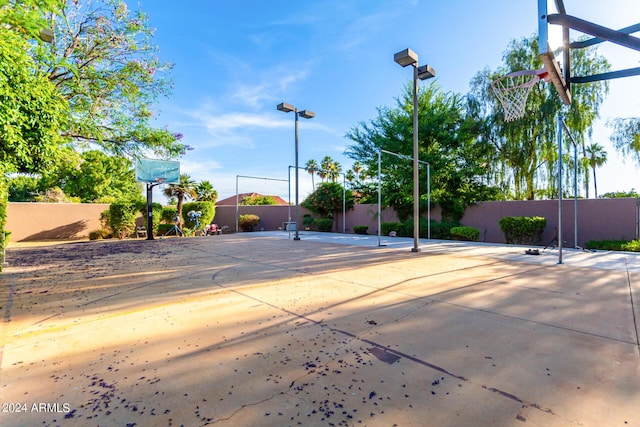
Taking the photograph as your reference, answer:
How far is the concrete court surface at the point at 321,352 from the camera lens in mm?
1565

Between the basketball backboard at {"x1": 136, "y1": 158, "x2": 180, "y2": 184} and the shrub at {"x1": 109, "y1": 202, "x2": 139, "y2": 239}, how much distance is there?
6.05 ft

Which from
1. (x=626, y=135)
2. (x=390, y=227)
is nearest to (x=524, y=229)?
(x=390, y=227)

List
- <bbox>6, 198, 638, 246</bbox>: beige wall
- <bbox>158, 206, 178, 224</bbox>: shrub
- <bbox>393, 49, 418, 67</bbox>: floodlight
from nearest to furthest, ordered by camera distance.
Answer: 1. <bbox>393, 49, 418, 67</bbox>: floodlight
2. <bbox>6, 198, 638, 246</bbox>: beige wall
3. <bbox>158, 206, 178, 224</bbox>: shrub

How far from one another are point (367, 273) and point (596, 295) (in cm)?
297

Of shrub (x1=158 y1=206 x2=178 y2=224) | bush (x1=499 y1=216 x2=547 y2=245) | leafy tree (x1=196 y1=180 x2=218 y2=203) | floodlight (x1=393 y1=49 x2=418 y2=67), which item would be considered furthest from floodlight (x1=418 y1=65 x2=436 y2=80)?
leafy tree (x1=196 y1=180 x2=218 y2=203)

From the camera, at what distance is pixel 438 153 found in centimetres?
1473

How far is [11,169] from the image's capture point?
383cm

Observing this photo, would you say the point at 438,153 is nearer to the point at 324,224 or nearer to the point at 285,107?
the point at 324,224

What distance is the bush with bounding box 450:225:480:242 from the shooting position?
37.3 feet

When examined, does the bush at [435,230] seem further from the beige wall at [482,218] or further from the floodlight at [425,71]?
the floodlight at [425,71]

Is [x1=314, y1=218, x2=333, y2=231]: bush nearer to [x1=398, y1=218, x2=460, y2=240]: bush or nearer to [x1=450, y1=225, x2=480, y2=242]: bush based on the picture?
[x1=398, y1=218, x2=460, y2=240]: bush

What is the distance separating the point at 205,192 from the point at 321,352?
1919cm

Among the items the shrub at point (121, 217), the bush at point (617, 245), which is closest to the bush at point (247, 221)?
the shrub at point (121, 217)

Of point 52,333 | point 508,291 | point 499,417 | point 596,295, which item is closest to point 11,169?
point 52,333
